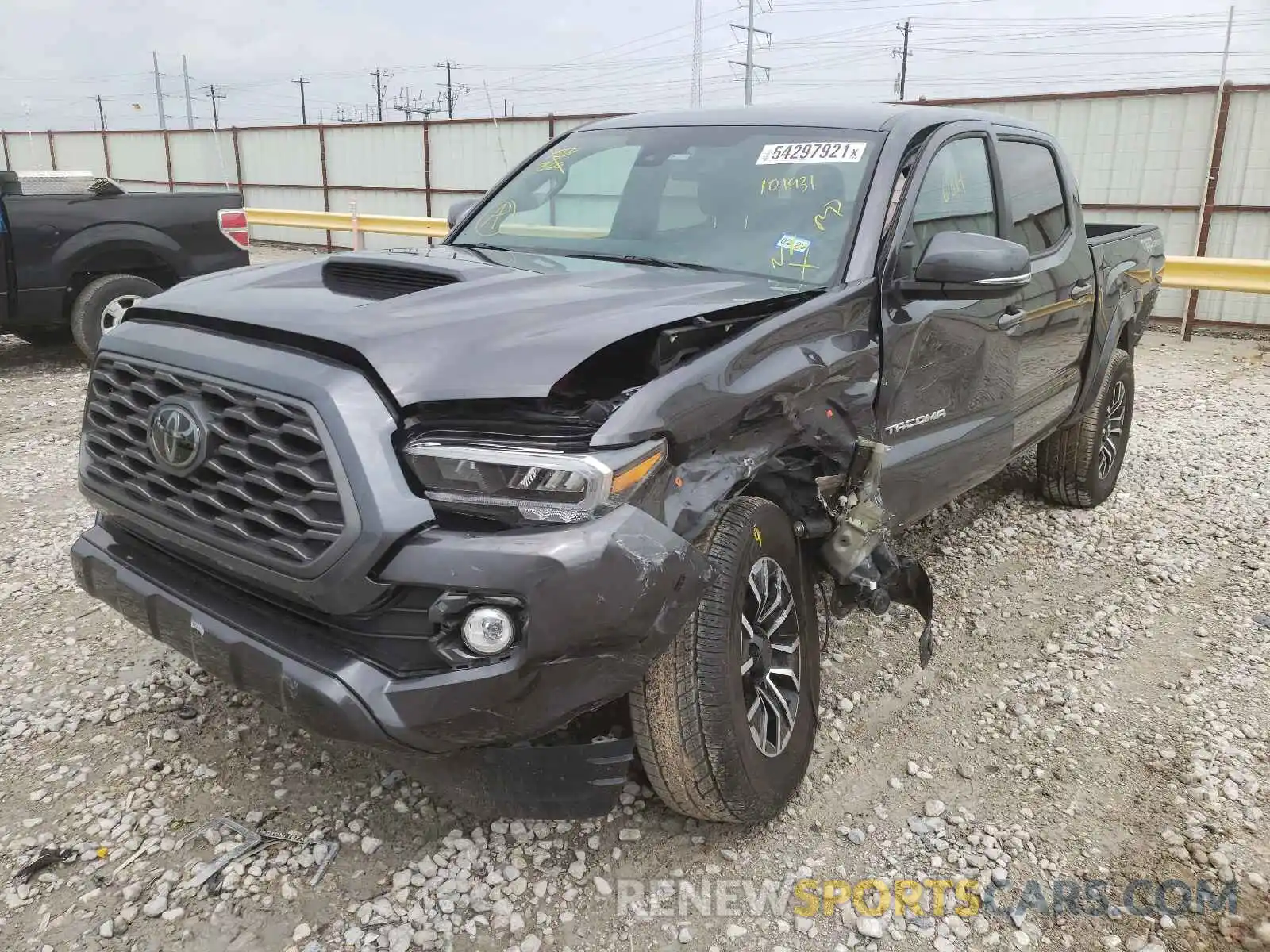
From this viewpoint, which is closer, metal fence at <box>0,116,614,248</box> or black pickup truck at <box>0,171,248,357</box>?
black pickup truck at <box>0,171,248,357</box>

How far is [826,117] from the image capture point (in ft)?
11.3

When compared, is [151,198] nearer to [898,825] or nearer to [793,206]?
[793,206]

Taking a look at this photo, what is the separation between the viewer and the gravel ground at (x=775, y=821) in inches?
90.5

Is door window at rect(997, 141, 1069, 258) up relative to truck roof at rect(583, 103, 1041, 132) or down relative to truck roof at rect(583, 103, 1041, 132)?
down

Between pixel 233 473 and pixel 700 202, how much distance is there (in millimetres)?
1870

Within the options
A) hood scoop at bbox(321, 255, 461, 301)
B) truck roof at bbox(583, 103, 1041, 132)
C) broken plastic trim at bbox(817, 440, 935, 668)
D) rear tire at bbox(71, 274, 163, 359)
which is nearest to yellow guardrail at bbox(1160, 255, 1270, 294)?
truck roof at bbox(583, 103, 1041, 132)

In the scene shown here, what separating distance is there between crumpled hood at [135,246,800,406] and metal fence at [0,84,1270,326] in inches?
334

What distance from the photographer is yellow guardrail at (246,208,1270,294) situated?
3.71 meters

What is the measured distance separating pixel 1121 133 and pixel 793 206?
417 inches

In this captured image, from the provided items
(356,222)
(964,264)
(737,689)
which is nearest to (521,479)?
(737,689)

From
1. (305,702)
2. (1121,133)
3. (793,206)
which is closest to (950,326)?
(793,206)

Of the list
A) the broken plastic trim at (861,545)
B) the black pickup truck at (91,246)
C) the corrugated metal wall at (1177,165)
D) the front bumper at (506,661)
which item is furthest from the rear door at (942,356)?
the corrugated metal wall at (1177,165)

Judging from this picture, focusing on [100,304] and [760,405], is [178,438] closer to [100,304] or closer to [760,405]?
[760,405]

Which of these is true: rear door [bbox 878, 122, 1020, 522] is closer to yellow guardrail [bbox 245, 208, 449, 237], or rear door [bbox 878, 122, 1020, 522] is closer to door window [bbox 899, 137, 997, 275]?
door window [bbox 899, 137, 997, 275]
